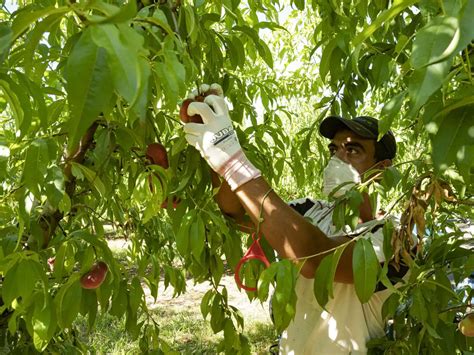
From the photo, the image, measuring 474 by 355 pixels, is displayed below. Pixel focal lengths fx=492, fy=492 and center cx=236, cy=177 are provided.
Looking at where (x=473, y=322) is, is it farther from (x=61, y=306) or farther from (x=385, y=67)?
(x=61, y=306)

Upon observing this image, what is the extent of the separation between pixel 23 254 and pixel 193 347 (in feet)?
13.9

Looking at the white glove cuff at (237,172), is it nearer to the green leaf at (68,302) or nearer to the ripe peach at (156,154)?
the ripe peach at (156,154)

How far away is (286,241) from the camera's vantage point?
1510 mm

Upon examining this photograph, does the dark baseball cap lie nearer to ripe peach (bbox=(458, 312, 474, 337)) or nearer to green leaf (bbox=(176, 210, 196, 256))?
ripe peach (bbox=(458, 312, 474, 337))

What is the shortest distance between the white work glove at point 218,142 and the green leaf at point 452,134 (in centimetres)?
81

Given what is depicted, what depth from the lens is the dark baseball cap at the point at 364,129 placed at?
221 cm

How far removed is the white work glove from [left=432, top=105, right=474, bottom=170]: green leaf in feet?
2.65

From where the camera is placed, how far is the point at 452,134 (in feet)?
2.53

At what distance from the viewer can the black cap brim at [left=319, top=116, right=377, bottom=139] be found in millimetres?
2203

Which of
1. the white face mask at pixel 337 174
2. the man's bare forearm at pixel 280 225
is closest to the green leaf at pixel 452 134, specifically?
the man's bare forearm at pixel 280 225

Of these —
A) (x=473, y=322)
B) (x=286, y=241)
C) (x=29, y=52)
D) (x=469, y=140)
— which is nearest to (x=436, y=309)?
(x=473, y=322)

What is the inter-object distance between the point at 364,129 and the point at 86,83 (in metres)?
1.88

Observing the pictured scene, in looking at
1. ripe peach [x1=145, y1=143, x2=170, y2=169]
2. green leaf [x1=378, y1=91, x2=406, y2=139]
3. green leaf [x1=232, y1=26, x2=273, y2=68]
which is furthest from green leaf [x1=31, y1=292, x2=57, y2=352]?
green leaf [x1=232, y1=26, x2=273, y2=68]

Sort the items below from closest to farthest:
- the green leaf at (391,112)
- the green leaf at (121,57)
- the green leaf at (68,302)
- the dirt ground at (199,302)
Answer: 1. the green leaf at (121,57)
2. the green leaf at (391,112)
3. the green leaf at (68,302)
4. the dirt ground at (199,302)
